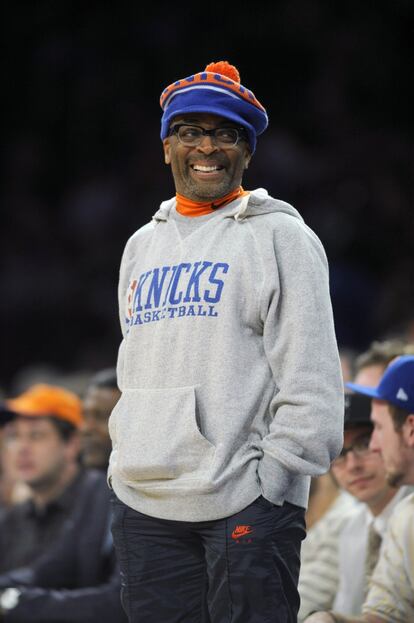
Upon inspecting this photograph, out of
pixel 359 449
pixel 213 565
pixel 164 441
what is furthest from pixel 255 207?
pixel 359 449

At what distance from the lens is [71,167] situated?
969 centimetres

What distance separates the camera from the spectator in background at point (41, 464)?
5.66 m

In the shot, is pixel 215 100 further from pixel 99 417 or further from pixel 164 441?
pixel 99 417

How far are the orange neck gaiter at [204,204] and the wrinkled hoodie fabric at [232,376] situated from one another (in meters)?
0.06

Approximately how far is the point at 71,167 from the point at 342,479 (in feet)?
20.8

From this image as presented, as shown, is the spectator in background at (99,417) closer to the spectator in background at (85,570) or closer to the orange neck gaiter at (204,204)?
the spectator in background at (85,570)

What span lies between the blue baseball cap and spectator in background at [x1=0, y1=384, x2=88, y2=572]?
2.62 metres

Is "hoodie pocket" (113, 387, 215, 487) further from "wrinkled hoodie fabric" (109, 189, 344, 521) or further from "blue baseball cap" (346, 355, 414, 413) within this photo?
"blue baseball cap" (346, 355, 414, 413)

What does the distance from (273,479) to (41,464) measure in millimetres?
3548

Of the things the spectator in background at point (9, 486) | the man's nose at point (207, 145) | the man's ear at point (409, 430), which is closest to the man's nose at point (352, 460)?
the man's ear at point (409, 430)

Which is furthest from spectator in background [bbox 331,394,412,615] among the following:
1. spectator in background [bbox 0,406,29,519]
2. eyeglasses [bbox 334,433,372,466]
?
spectator in background [bbox 0,406,29,519]

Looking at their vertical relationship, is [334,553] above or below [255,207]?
below

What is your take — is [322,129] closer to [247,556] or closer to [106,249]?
[106,249]

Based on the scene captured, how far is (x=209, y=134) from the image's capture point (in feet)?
8.27
